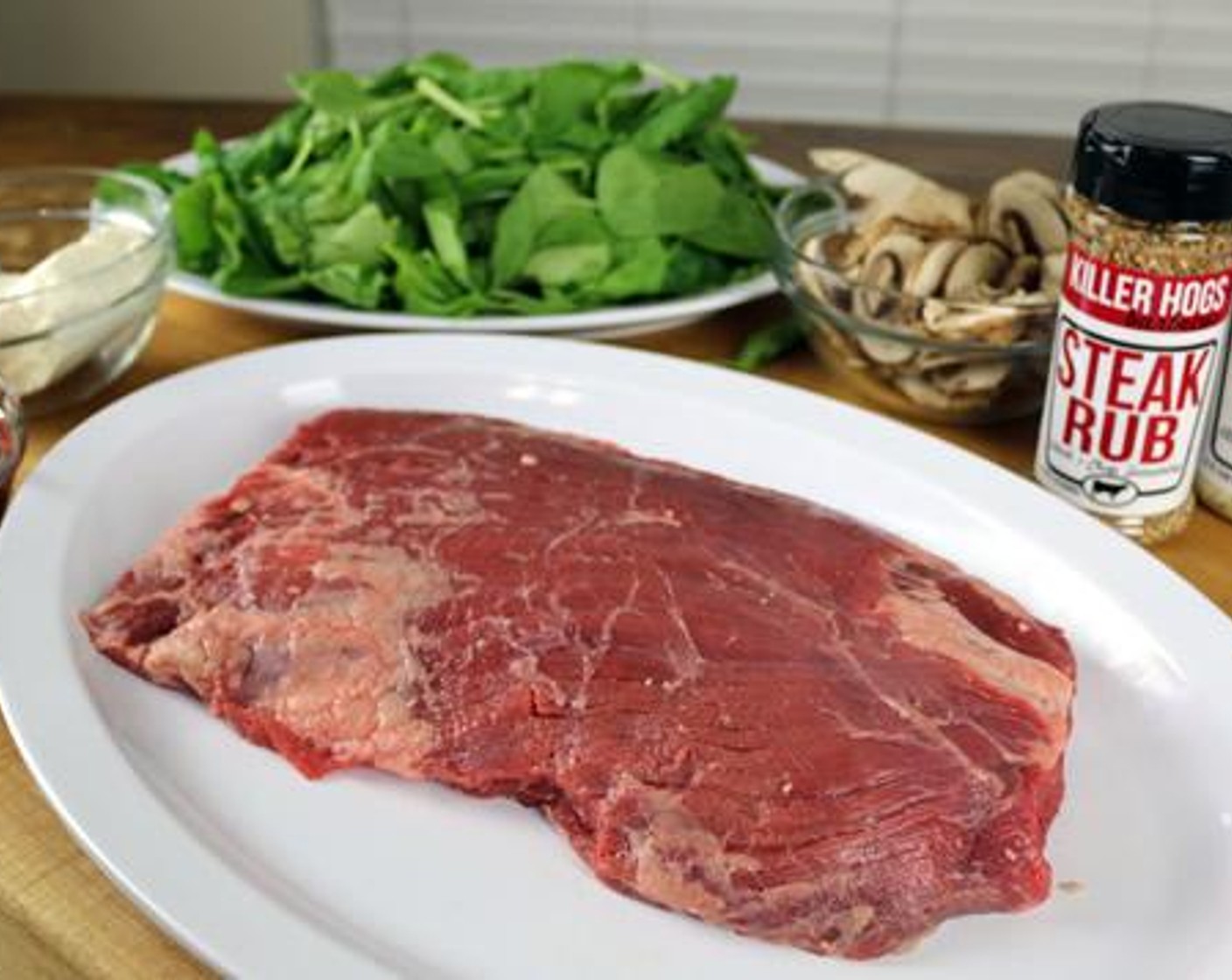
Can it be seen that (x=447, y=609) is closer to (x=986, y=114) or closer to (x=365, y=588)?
(x=365, y=588)

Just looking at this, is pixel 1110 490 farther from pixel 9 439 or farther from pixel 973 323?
pixel 9 439

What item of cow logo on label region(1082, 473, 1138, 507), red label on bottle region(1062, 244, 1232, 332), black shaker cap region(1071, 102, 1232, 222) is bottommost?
cow logo on label region(1082, 473, 1138, 507)

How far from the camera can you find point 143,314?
4.58ft

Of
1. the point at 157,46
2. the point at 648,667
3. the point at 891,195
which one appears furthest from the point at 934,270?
the point at 157,46

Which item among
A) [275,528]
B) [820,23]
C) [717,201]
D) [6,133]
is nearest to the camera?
[275,528]

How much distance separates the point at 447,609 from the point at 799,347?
0.58 m

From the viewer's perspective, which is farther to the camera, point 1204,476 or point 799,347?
point 799,347

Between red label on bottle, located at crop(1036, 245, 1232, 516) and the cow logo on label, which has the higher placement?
red label on bottle, located at crop(1036, 245, 1232, 516)

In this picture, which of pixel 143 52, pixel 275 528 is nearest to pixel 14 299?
pixel 275 528

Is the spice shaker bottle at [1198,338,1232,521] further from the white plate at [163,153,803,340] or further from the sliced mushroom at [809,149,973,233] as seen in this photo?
the white plate at [163,153,803,340]

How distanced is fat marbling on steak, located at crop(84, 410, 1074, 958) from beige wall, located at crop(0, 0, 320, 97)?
6.12 feet

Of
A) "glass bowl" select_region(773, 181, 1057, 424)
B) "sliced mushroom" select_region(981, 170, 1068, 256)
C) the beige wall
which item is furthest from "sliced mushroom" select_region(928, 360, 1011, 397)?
the beige wall

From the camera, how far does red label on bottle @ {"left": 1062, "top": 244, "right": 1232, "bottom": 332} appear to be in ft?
3.72

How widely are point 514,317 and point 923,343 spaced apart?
0.37m
